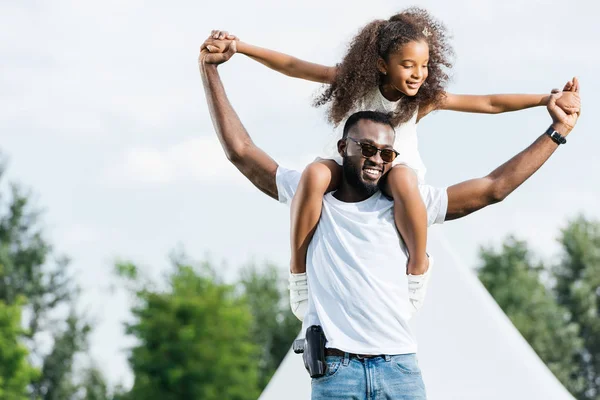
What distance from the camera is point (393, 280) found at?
2.75 metres

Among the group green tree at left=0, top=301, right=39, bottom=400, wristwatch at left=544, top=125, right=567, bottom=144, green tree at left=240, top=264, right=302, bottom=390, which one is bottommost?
wristwatch at left=544, top=125, right=567, bottom=144

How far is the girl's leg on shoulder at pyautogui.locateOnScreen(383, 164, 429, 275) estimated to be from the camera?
9.04 ft

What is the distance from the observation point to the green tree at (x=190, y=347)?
85.1 feet

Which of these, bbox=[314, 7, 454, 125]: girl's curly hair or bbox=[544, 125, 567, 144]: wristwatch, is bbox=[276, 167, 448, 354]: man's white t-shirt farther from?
bbox=[544, 125, 567, 144]: wristwatch

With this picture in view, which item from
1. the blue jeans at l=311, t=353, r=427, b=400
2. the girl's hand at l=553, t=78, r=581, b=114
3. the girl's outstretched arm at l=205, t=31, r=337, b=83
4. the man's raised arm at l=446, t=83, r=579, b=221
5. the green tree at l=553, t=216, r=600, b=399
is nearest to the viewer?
the blue jeans at l=311, t=353, r=427, b=400

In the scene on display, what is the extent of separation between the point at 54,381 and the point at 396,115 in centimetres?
2532

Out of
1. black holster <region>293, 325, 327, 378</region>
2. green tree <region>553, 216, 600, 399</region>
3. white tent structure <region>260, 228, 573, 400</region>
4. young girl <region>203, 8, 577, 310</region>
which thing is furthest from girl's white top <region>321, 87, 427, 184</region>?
Result: green tree <region>553, 216, 600, 399</region>

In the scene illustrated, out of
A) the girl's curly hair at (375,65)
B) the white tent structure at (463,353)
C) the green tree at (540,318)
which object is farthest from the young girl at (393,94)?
the green tree at (540,318)

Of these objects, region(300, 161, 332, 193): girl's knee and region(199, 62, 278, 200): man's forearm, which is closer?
region(300, 161, 332, 193): girl's knee

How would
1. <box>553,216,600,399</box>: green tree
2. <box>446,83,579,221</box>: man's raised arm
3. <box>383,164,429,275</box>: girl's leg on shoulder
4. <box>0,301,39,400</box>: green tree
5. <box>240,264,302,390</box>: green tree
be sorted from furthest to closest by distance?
<box>240,264,302,390</box>: green tree
<box>553,216,600,399</box>: green tree
<box>0,301,39,400</box>: green tree
<box>446,83,579,221</box>: man's raised arm
<box>383,164,429,275</box>: girl's leg on shoulder

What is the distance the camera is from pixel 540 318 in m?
25.8

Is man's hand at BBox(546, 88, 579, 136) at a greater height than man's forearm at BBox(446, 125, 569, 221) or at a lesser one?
greater

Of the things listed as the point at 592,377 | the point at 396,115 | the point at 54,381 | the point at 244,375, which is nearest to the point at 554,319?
the point at 592,377

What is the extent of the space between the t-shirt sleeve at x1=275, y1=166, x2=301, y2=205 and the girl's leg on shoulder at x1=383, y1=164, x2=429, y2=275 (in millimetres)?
290
